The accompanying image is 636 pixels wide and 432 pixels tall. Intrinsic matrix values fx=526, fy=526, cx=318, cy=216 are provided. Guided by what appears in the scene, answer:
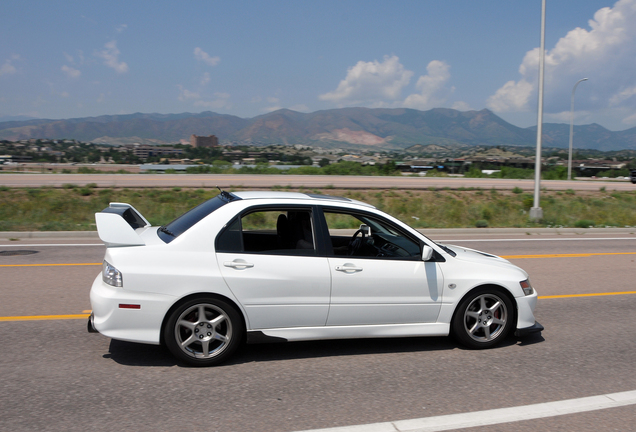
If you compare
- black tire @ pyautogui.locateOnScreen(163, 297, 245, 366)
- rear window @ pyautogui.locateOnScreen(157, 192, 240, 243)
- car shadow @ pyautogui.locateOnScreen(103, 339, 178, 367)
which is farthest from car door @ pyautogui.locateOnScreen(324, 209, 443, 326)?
car shadow @ pyautogui.locateOnScreen(103, 339, 178, 367)

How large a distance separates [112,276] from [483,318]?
369cm

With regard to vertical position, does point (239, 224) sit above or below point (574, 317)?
above

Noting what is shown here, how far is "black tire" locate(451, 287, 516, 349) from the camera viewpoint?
5.41 m

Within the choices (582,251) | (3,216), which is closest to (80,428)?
(582,251)

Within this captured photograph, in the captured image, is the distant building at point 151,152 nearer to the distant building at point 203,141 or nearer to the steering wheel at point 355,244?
the distant building at point 203,141

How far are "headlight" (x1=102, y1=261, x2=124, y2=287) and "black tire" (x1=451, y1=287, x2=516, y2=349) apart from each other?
3.28 meters

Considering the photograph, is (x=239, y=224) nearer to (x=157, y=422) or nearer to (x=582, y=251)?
(x=157, y=422)

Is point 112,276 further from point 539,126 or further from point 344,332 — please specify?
point 539,126

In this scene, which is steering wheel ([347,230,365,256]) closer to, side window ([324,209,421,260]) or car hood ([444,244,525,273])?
side window ([324,209,421,260])

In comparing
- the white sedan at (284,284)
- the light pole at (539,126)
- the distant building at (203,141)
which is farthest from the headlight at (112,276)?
the distant building at (203,141)

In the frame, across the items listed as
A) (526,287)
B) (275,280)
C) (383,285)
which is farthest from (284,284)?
(526,287)

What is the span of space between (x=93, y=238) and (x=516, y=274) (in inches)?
438

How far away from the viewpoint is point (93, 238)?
13484mm

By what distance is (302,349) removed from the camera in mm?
5441
